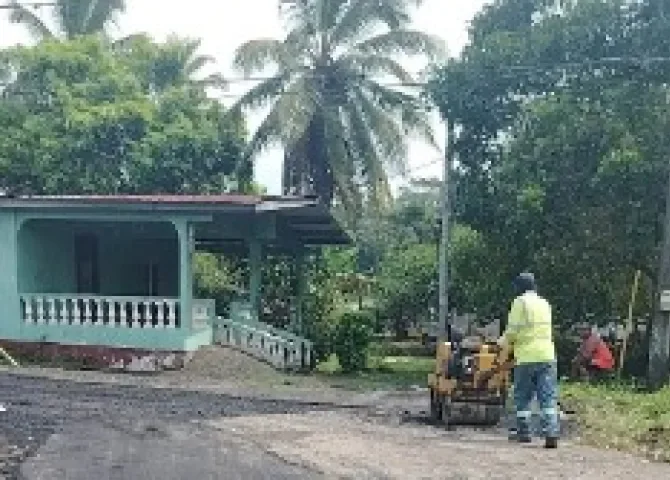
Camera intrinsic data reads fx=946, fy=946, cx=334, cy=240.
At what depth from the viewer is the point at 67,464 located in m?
7.73

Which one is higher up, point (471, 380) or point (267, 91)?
point (267, 91)

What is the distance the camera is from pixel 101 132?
2641 centimetres

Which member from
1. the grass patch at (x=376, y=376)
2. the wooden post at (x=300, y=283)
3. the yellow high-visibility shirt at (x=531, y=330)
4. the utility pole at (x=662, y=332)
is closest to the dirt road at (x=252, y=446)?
the yellow high-visibility shirt at (x=531, y=330)

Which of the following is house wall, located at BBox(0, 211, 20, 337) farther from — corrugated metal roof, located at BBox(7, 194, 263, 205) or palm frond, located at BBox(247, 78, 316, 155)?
palm frond, located at BBox(247, 78, 316, 155)

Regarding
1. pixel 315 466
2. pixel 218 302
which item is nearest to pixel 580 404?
pixel 315 466

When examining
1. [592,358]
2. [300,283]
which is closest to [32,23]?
→ [300,283]

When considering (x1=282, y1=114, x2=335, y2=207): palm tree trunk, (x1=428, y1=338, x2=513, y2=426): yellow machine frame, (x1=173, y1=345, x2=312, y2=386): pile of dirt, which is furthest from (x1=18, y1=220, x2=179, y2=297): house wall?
(x1=428, y1=338, x2=513, y2=426): yellow machine frame

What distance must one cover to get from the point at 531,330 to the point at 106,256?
494 inches

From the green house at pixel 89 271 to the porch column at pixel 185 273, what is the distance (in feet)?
0.06

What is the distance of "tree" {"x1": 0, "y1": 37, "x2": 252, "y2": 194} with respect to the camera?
86.0ft

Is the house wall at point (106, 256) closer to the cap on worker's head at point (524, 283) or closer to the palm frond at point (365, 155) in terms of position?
the palm frond at point (365, 155)

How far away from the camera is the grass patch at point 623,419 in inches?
379

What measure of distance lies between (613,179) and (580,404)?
610 centimetres

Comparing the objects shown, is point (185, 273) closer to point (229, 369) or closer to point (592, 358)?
point (229, 369)
